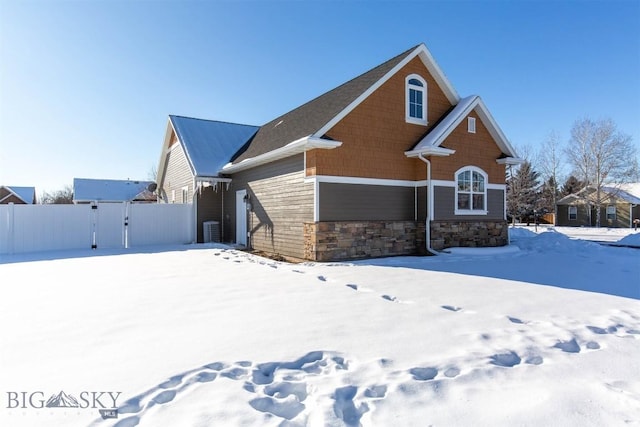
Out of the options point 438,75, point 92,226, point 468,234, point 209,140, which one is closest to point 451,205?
point 468,234

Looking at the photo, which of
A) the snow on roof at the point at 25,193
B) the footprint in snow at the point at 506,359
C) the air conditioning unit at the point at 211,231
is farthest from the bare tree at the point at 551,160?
the snow on roof at the point at 25,193

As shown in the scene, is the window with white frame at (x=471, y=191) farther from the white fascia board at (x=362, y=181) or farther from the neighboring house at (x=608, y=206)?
the neighboring house at (x=608, y=206)

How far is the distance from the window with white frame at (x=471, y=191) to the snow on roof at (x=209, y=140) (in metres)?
9.06

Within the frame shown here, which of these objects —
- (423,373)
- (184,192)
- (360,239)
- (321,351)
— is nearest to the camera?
(423,373)

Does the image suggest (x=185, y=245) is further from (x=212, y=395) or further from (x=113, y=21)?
(x=212, y=395)

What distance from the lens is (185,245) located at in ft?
45.2

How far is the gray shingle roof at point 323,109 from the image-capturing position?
998cm

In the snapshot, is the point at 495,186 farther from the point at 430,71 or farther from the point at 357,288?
the point at 357,288

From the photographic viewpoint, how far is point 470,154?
11398 millimetres

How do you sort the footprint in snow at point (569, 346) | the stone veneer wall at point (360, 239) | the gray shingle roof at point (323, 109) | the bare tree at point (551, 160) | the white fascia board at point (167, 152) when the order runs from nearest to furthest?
the footprint in snow at point (569, 346) < the stone veneer wall at point (360, 239) < the gray shingle roof at point (323, 109) < the white fascia board at point (167, 152) < the bare tree at point (551, 160)

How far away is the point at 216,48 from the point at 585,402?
12.2 metres

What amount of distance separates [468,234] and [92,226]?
1277cm

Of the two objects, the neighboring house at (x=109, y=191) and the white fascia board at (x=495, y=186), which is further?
the neighboring house at (x=109, y=191)

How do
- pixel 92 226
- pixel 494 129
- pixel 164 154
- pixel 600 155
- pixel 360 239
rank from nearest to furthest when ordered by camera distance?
pixel 360 239 → pixel 494 129 → pixel 92 226 → pixel 164 154 → pixel 600 155
